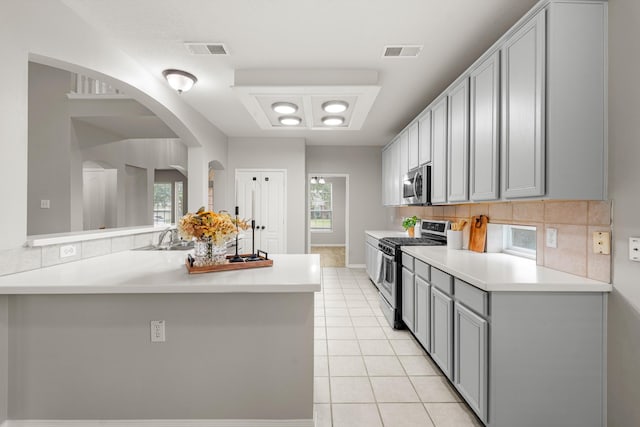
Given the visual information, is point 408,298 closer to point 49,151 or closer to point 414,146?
point 414,146

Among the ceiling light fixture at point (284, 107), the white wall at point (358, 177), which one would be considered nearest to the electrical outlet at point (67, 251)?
the ceiling light fixture at point (284, 107)

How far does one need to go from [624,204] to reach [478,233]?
152 cm

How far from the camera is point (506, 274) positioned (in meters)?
1.93

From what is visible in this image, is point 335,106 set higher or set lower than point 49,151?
higher

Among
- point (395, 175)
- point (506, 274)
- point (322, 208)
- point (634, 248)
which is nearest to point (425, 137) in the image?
point (395, 175)

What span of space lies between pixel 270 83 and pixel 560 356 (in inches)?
120

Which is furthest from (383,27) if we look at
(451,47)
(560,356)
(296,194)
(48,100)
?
(48,100)

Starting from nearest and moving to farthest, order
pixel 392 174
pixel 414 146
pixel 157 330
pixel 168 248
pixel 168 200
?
pixel 157 330 < pixel 168 248 < pixel 414 146 < pixel 392 174 < pixel 168 200

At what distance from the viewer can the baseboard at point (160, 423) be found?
1786mm

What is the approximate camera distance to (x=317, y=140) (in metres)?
6.24

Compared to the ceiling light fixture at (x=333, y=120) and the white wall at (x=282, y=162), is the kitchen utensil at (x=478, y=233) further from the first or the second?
the white wall at (x=282, y=162)

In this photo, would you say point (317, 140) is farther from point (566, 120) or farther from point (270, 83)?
point (566, 120)

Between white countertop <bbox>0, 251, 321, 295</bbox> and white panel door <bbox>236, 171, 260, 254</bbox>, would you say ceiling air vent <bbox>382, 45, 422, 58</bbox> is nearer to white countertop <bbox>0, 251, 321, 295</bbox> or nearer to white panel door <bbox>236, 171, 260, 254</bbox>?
white countertop <bbox>0, 251, 321, 295</bbox>

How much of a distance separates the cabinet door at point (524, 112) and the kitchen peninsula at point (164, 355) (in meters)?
1.36
